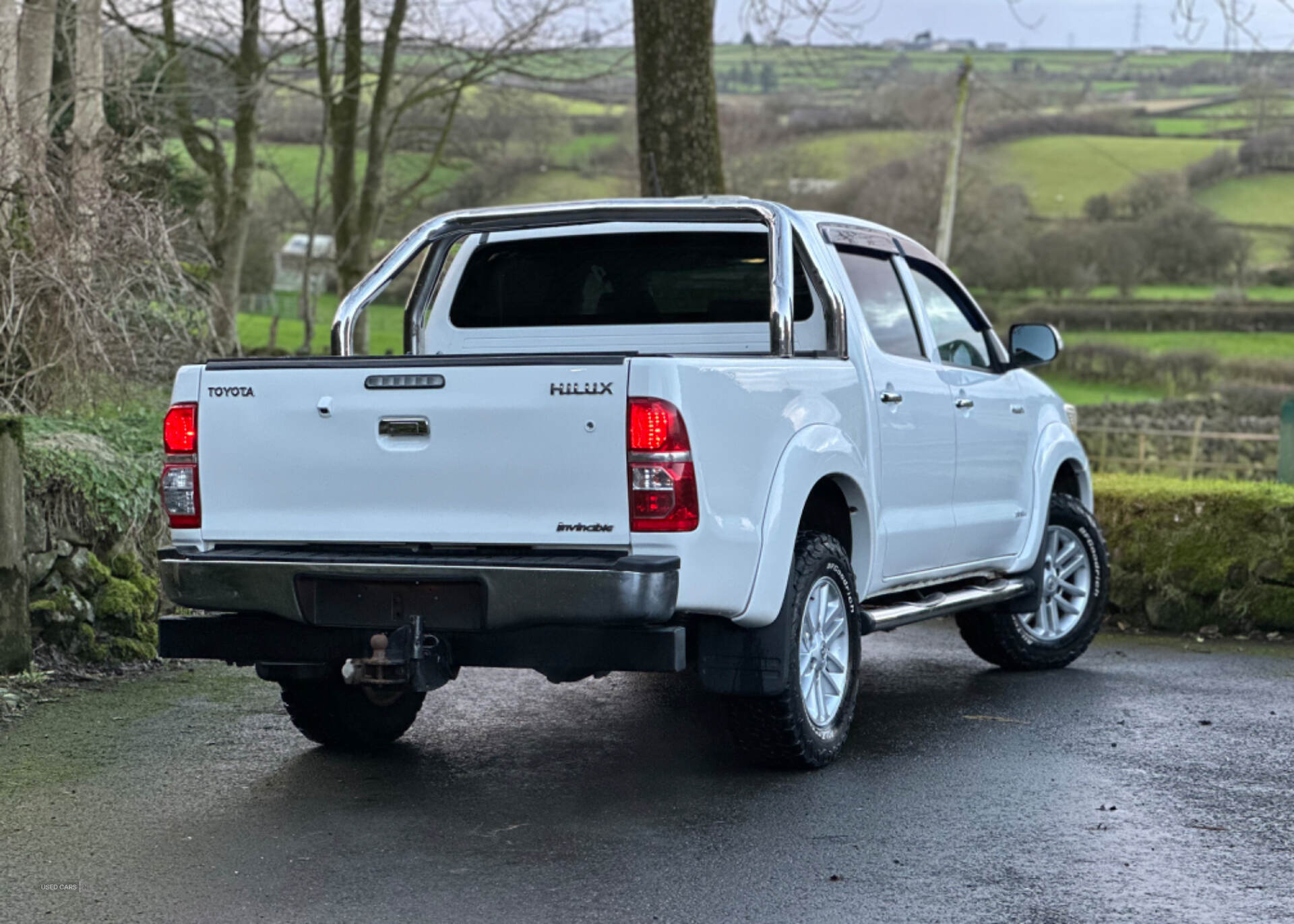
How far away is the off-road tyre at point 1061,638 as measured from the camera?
332 inches

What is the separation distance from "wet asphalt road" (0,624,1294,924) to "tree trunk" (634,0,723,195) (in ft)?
19.3

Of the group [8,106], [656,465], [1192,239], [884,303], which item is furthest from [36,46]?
[1192,239]

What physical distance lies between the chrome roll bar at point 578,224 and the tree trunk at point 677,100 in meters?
5.79

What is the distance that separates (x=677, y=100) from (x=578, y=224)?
6.33 meters

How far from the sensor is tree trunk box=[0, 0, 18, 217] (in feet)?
31.5

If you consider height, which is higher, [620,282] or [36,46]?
[36,46]

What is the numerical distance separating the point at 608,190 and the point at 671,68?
128ft

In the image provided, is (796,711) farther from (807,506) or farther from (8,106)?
(8,106)

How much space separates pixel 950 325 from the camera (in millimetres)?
7961

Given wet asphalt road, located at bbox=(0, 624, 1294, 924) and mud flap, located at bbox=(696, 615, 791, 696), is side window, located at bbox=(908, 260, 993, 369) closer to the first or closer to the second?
wet asphalt road, located at bbox=(0, 624, 1294, 924)

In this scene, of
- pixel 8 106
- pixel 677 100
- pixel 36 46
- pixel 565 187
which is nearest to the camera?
pixel 8 106

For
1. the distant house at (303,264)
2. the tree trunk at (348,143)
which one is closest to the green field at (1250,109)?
the distant house at (303,264)

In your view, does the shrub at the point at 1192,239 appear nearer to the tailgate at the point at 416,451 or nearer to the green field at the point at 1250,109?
the green field at the point at 1250,109

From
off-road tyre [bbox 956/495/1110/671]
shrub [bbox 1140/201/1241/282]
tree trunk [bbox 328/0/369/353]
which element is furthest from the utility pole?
shrub [bbox 1140/201/1241/282]
